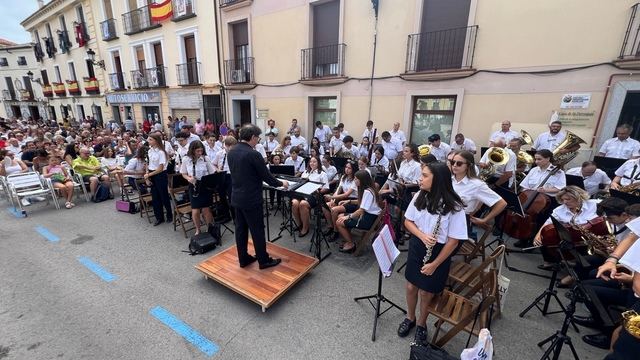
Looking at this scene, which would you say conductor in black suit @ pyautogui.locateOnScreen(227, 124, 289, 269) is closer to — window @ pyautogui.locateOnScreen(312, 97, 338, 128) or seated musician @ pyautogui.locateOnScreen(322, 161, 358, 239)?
seated musician @ pyautogui.locateOnScreen(322, 161, 358, 239)

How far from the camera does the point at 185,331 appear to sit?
2932 millimetres

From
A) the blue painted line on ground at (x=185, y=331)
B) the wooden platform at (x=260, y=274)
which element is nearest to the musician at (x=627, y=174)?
the wooden platform at (x=260, y=274)

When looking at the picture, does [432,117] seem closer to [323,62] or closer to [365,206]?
[323,62]

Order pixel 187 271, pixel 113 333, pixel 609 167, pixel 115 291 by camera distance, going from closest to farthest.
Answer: pixel 113 333, pixel 115 291, pixel 187 271, pixel 609 167

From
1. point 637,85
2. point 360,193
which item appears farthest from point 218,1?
point 637,85

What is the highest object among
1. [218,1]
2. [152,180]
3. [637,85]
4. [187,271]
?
[218,1]

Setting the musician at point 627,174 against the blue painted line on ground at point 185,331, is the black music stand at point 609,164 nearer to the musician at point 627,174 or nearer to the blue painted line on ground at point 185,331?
the musician at point 627,174

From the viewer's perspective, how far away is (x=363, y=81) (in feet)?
28.3

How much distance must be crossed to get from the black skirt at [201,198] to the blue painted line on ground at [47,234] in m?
2.78

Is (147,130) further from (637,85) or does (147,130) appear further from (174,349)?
(637,85)

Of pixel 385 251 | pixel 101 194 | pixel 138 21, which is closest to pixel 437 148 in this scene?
pixel 385 251

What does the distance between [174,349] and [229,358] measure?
0.60m

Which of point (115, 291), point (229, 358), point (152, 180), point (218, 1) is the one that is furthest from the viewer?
point (218, 1)

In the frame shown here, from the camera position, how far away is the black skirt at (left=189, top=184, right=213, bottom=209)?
4.85 m
